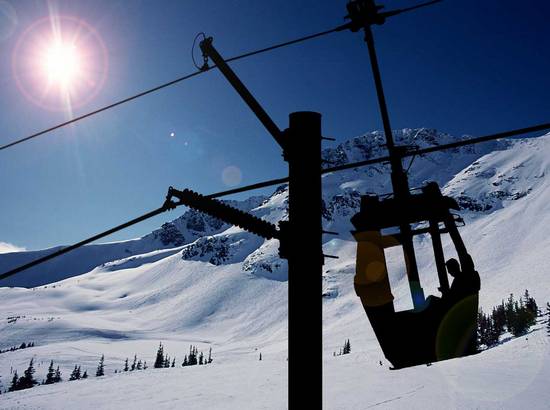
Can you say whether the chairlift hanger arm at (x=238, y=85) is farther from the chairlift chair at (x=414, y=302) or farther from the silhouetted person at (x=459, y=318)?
the silhouetted person at (x=459, y=318)

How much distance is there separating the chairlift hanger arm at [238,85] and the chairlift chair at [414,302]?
197 cm

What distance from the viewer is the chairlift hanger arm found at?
4.04 meters

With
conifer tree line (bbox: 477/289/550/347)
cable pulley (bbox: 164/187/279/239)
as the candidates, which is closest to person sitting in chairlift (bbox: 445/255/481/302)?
cable pulley (bbox: 164/187/279/239)

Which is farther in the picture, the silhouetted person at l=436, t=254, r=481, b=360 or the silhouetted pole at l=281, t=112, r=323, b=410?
the silhouetted person at l=436, t=254, r=481, b=360

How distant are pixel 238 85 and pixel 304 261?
1.85 metres

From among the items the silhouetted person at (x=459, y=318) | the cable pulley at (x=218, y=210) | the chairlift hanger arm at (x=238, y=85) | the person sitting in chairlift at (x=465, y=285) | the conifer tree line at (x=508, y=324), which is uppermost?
the conifer tree line at (x=508, y=324)

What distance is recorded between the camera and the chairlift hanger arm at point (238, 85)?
404 cm

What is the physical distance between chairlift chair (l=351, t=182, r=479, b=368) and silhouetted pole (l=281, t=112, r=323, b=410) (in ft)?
4.54

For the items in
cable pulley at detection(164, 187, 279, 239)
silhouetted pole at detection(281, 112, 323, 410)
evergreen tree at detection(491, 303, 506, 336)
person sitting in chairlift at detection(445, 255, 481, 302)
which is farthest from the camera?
evergreen tree at detection(491, 303, 506, 336)

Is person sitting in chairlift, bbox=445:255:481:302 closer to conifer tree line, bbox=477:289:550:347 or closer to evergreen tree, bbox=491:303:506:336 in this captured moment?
conifer tree line, bbox=477:289:550:347

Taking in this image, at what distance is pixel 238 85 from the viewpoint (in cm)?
404

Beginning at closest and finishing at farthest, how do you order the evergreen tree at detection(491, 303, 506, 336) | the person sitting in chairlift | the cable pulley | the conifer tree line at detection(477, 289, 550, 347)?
1. the cable pulley
2. the person sitting in chairlift
3. the conifer tree line at detection(477, 289, 550, 347)
4. the evergreen tree at detection(491, 303, 506, 336)

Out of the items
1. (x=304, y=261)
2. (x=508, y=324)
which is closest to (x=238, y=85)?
(x=304, y=261)

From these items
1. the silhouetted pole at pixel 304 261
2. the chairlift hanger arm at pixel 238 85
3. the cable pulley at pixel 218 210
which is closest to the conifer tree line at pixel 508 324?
the silhouetted pole at pixel 304 261
